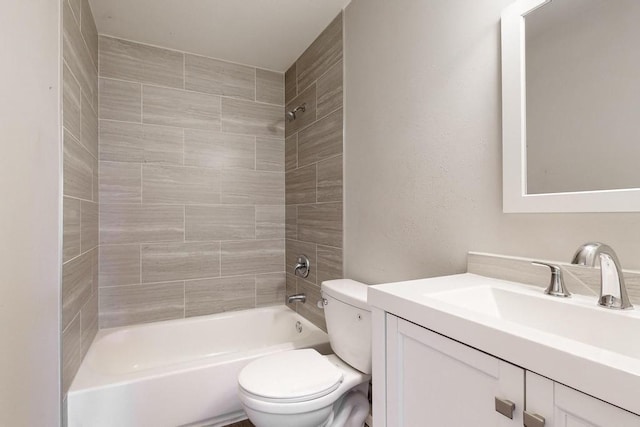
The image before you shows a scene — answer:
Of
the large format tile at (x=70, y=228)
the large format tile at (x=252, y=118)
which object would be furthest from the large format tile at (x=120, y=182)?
the large format tile at (x=252, y=118)

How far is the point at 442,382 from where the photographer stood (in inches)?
28.1

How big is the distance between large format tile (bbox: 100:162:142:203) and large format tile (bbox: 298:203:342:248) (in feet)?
3.84

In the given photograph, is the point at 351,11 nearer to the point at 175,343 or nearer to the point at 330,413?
the point at 330,413

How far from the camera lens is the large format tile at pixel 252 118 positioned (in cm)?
246

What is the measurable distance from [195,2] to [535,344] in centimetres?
219

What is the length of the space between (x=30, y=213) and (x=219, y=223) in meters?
1.49

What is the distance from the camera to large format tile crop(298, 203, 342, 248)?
6.32 ft

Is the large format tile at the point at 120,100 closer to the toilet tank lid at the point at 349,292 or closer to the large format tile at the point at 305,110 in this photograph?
the large format tile at the point at 305,110

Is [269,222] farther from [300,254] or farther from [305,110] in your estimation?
[305,110]

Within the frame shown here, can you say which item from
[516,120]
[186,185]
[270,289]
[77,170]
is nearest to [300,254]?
[270,289]

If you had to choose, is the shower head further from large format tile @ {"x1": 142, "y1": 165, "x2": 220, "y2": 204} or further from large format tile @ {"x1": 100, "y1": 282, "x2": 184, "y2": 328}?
large format tile @ {"x1": 100, "y1": 282, "x2": 184, "y2": 328}

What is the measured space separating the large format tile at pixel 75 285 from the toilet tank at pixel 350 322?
1148 millimetres

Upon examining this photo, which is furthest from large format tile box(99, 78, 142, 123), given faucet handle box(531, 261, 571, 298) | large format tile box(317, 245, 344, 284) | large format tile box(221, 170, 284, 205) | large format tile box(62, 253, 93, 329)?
faucet handle box(531, 261, 571, 298)

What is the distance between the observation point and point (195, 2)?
1781 millimetres
